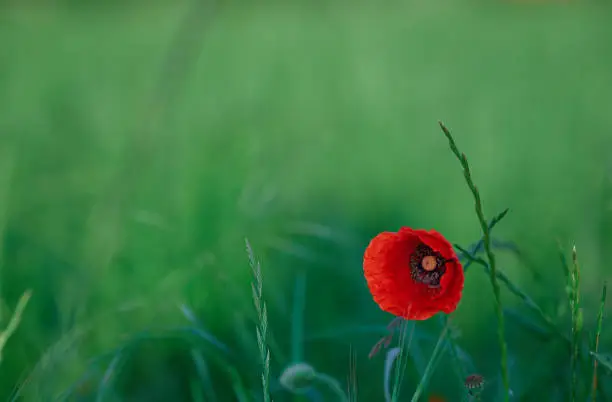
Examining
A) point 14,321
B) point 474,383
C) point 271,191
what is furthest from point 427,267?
point 271,191

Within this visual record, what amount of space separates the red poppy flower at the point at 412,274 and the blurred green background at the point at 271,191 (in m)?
0.14

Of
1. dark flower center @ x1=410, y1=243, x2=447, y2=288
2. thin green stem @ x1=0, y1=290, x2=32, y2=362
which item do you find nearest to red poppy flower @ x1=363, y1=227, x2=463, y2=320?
dark flower center @ x1=410, y1=243, x2=447, y2=288

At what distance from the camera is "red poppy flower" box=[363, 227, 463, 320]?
22.9 inches

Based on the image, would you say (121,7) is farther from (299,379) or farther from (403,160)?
(299,379)

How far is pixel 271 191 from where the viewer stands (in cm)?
133

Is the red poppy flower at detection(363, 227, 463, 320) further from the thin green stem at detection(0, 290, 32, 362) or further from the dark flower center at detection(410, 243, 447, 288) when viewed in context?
the thin green stem at detection(0, 290, 32, 362)

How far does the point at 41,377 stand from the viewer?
0.75 m

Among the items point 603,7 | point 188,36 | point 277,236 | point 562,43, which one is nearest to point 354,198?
point 277,236

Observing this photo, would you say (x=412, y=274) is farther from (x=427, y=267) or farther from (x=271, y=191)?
(x=271, y=191)

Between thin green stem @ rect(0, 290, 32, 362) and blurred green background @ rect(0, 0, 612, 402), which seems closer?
thin green stem @ rect(0, 290, 32, 362)

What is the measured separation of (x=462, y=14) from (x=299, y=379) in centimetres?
425

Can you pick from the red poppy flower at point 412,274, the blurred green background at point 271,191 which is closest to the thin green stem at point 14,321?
the blurred green background at point 271,191

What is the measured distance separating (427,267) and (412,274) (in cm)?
2

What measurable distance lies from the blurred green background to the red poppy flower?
0.46 ft
